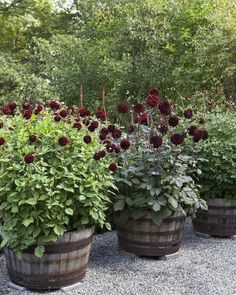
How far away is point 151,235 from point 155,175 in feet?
1.63

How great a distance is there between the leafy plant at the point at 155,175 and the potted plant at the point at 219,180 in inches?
21.7

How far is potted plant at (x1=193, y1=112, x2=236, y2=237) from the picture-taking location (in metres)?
4.43

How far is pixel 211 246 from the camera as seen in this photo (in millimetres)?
4285

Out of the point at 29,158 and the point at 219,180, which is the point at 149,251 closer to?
the point at 219,180

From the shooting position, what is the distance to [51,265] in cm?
312

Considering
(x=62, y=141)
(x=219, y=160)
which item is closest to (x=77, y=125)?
(x=62, y=141)

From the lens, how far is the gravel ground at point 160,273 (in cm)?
321

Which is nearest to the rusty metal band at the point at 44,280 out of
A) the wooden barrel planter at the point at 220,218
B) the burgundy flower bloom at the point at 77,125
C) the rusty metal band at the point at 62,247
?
the rusty metal band at the point at 62,247

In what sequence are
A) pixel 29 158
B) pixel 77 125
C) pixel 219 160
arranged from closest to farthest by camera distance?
pixel 29 158 → pixel 77 125 → pixel 219 160

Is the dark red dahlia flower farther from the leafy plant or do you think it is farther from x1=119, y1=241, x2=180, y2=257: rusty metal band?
x1=119, y1=241, x2=180, y2=257: rusty metal band

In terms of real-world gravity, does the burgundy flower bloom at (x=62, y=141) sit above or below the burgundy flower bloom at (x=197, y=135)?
below

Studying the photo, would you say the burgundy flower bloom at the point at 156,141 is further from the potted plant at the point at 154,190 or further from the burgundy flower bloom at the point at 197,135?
the burgundy flower bloom at the point at 197,135

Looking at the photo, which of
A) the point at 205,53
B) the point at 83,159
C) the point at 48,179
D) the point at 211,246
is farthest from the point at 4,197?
the point at 205,53

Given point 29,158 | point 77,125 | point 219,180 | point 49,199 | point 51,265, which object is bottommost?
point 51,265
